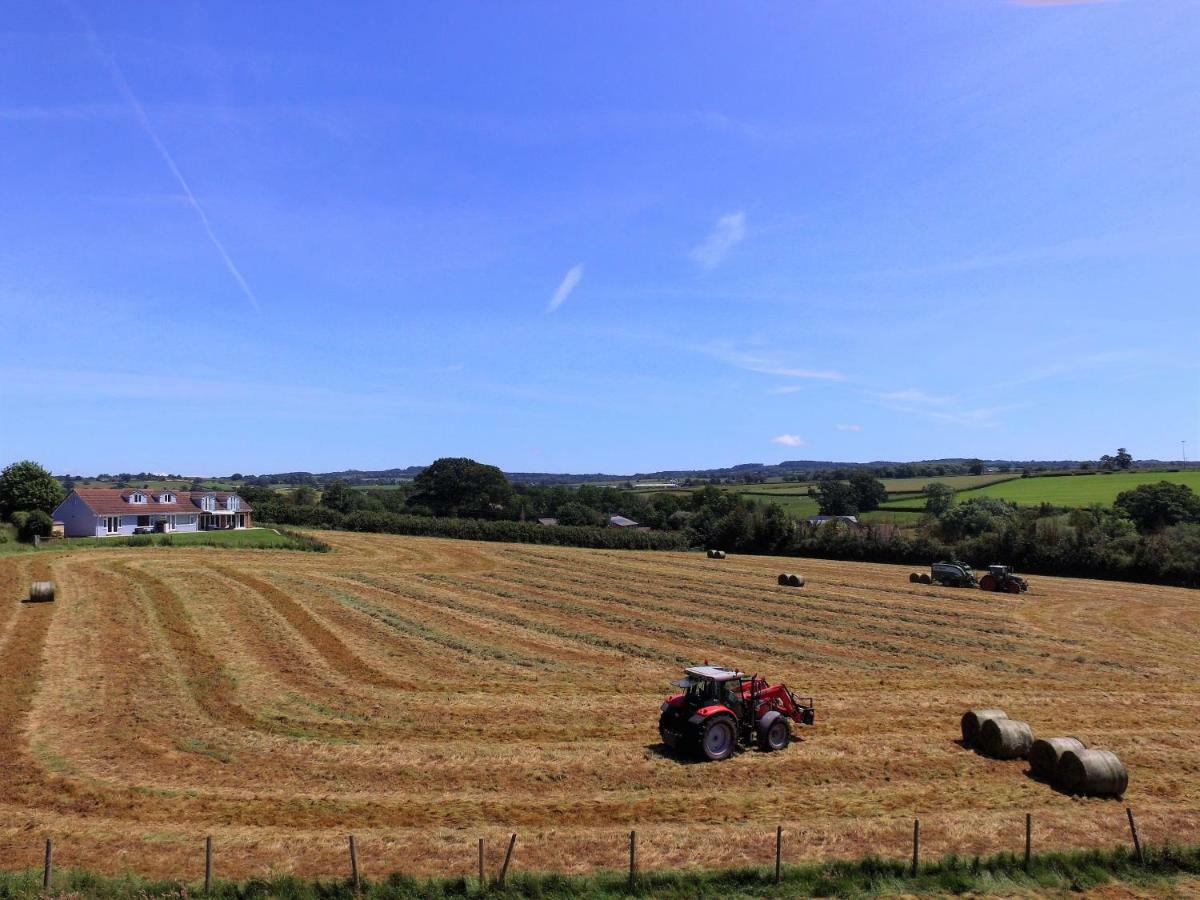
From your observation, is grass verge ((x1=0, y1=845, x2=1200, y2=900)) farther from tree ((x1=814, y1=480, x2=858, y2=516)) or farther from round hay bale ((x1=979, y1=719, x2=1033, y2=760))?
tree ((x1=814, y1=480, x2=858, y2=516))

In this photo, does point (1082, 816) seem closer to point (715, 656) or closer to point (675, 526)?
point (715, 656)

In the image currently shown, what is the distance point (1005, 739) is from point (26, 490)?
75.2 meters

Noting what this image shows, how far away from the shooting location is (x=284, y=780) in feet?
48.0

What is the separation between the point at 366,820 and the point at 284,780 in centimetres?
262

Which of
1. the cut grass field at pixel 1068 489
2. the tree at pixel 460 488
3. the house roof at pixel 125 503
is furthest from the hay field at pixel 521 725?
the tree at pixel 460 488

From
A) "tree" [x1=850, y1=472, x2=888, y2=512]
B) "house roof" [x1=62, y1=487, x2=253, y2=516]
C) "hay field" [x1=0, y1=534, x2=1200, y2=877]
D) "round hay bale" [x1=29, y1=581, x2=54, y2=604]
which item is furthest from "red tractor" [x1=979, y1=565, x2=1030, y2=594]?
"tree" [x1=850, y1=472, x2=888, y2=512]

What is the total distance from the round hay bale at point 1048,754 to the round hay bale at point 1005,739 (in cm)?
50

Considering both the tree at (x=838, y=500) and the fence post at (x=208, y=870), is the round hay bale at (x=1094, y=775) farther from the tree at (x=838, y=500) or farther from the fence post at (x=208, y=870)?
the tree at (x=838, y=500)

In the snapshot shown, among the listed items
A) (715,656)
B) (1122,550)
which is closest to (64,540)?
(715,656)

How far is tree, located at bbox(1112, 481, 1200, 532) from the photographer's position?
68312mm

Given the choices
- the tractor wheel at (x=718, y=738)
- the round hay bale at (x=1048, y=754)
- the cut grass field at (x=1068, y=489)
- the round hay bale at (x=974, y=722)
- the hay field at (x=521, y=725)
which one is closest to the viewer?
the hay field at (x=521, y=725)

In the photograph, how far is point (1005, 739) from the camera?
16250mm

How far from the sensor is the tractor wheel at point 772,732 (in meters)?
16.5

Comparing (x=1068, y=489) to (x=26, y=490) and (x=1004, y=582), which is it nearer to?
(x=1004, y=582)
